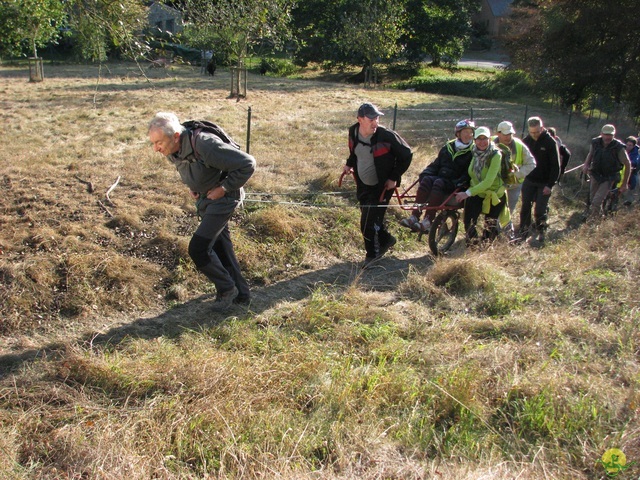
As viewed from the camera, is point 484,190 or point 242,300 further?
point 484,190

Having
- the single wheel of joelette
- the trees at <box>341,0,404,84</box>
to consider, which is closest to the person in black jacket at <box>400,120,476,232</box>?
the single wheel of joelette

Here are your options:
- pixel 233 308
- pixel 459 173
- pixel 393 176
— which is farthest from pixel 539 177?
pixel 233 308

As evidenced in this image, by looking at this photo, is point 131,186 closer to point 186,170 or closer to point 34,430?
point 186,170

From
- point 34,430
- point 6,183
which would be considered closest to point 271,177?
point 6,183

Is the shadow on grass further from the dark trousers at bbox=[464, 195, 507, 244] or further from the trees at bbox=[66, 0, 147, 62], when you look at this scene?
the trees at bbox=[66, 0, 147, 62]

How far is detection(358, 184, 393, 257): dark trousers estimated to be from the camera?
6.75 m

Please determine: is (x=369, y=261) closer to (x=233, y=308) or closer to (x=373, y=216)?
(x=373, y=216)

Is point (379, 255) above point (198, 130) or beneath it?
beneath

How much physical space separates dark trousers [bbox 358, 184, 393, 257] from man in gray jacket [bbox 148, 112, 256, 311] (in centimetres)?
182

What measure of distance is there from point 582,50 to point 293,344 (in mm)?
22320

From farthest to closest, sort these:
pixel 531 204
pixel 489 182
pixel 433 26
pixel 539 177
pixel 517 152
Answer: pixel 433 26, pixel 531 204, pixel 539 177, pixel 517 152, pixel 489 182

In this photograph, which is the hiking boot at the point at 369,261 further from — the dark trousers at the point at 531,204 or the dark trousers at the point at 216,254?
the dark trousers at the point at 531,204

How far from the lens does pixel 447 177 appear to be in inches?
285

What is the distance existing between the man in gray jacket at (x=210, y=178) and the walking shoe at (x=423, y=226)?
8.06 ft
